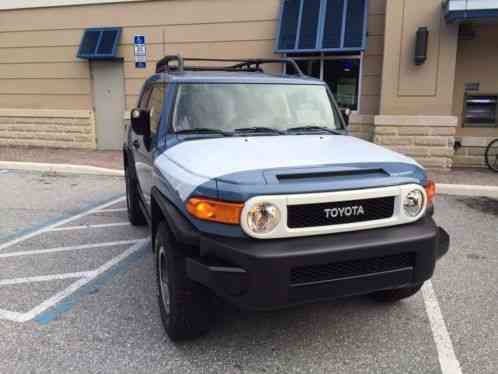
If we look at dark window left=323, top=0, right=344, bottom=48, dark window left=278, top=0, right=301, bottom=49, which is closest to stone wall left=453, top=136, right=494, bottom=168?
dark window left=323, top=0, right=344, bottom=48

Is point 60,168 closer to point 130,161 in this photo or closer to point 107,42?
point 107,42

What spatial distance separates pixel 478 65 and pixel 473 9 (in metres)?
1.75

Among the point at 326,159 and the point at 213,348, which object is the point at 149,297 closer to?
the point at 213,348

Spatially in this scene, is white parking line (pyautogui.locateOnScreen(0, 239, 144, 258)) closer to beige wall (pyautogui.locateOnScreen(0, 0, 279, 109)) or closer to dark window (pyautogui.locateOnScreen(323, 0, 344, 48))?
dark window (pyautogui.locateOnScreen(323, 0, 344, 48))

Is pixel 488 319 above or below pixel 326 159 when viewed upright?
below

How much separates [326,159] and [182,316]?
1414mm

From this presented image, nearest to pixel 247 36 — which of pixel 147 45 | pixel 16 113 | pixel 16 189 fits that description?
pixel 147 45

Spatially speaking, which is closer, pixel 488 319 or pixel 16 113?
pixel 488 319

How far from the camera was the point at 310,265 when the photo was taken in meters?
2.63

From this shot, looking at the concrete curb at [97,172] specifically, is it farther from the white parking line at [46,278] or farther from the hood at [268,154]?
Answer: the white parking line at [46,278]

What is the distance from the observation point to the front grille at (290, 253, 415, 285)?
266cm

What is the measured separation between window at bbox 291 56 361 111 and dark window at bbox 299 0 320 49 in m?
0.66

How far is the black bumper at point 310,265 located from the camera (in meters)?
2.57

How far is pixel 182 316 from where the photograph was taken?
2.97m
